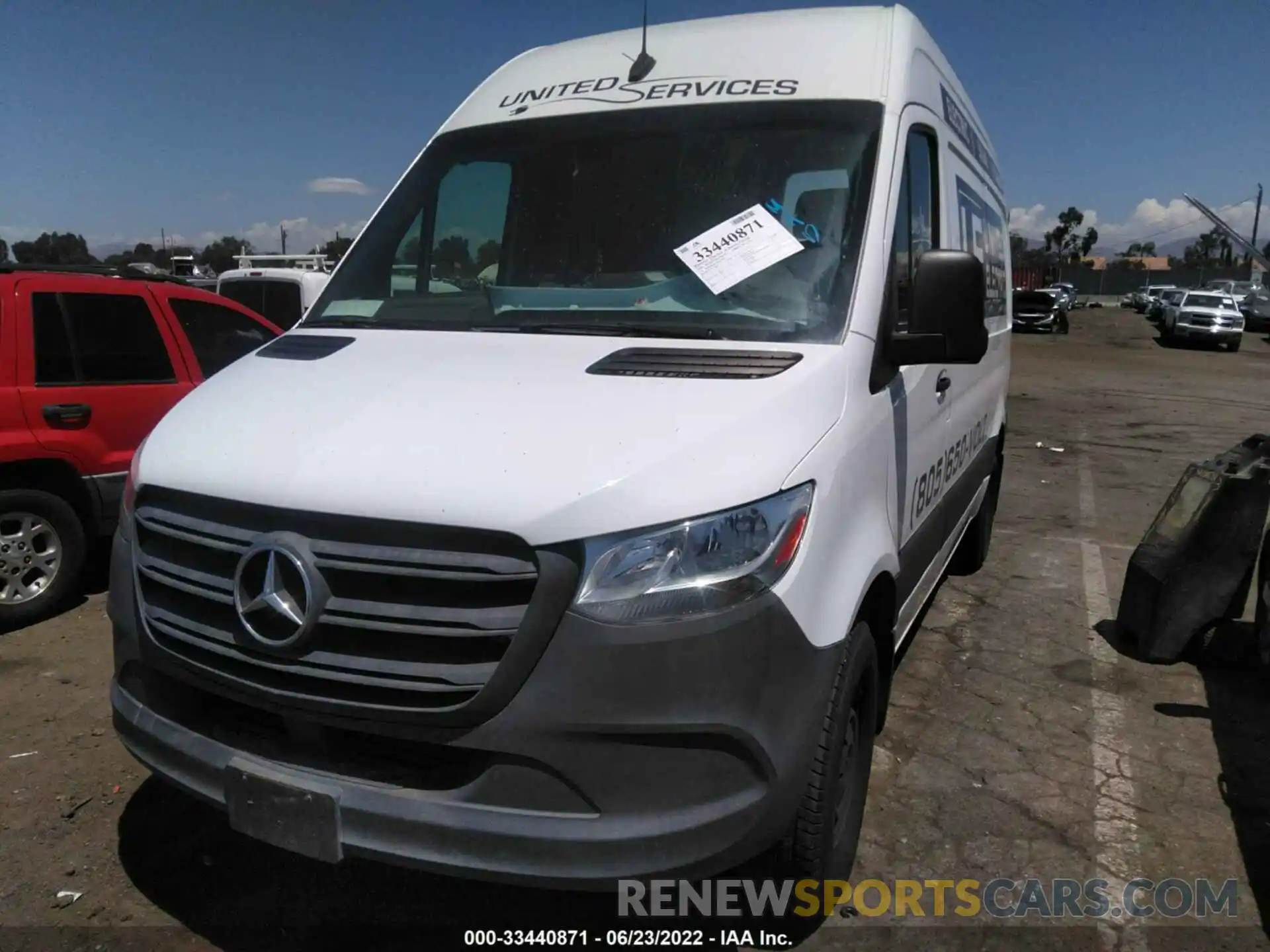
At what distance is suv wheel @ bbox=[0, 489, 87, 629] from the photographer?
205 inches

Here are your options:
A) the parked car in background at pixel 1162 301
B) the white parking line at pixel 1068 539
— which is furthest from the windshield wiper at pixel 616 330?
Result: the parked car in background at pixel 1162 301

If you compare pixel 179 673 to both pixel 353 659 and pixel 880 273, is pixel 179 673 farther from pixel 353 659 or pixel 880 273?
pixel 880 273

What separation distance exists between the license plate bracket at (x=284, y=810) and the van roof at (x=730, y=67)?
2455 millimetres

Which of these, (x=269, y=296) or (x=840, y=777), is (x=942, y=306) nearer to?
(x=840, y=777)

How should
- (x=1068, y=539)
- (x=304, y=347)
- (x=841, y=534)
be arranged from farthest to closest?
(x=1068, y=539) → (x=304, y=347) → (x=841, y=534)

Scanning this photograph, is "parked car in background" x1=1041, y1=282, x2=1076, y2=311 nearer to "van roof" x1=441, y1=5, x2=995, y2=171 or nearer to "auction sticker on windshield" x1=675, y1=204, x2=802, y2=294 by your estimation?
"van roof" x1=441, y1=5, x2=995, y2=171

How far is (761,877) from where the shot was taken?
2617 mm

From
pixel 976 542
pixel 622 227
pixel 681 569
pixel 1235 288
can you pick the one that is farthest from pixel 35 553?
pixel 1235 288

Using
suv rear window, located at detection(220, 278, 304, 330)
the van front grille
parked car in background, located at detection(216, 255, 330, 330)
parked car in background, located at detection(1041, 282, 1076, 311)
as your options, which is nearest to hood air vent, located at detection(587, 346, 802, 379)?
the van front grille

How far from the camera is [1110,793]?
367 cm

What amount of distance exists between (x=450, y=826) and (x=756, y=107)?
242cm

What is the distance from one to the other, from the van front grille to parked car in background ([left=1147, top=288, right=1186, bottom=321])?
39.5m
